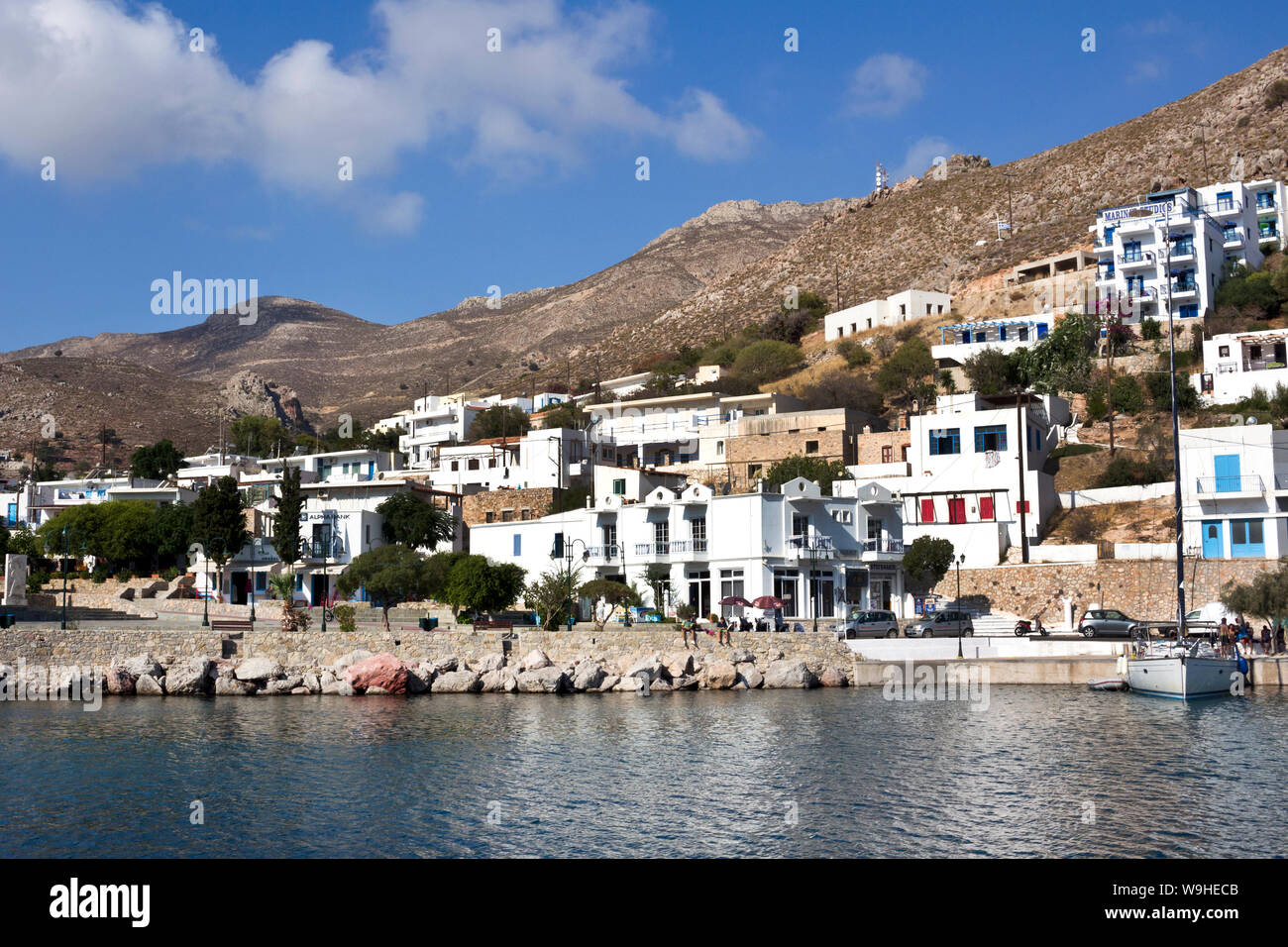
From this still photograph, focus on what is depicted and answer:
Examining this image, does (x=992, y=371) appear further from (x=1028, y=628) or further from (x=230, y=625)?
(x=230, y=625)

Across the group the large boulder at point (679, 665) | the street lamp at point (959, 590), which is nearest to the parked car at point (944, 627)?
the street lamp at point (959, 590)

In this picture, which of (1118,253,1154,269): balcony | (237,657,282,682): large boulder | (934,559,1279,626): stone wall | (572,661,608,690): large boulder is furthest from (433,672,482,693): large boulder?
(1118,253,1154,269): balcony

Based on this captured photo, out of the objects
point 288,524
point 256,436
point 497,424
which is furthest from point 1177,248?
point 256,436

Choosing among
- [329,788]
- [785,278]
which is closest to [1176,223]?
[785,278]

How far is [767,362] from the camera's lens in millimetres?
97750

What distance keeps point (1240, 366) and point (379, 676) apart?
53.4 m

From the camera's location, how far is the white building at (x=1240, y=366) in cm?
6575

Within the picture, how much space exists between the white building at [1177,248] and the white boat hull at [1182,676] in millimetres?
47656

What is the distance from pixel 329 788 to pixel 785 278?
123714 millimetres

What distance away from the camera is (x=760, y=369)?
319 feet

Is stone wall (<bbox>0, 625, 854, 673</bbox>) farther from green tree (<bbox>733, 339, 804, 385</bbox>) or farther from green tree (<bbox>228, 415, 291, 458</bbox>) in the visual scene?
green tree (<bbox>228, 415, 291, 458</bbox>)

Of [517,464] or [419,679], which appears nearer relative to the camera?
[419,679]
